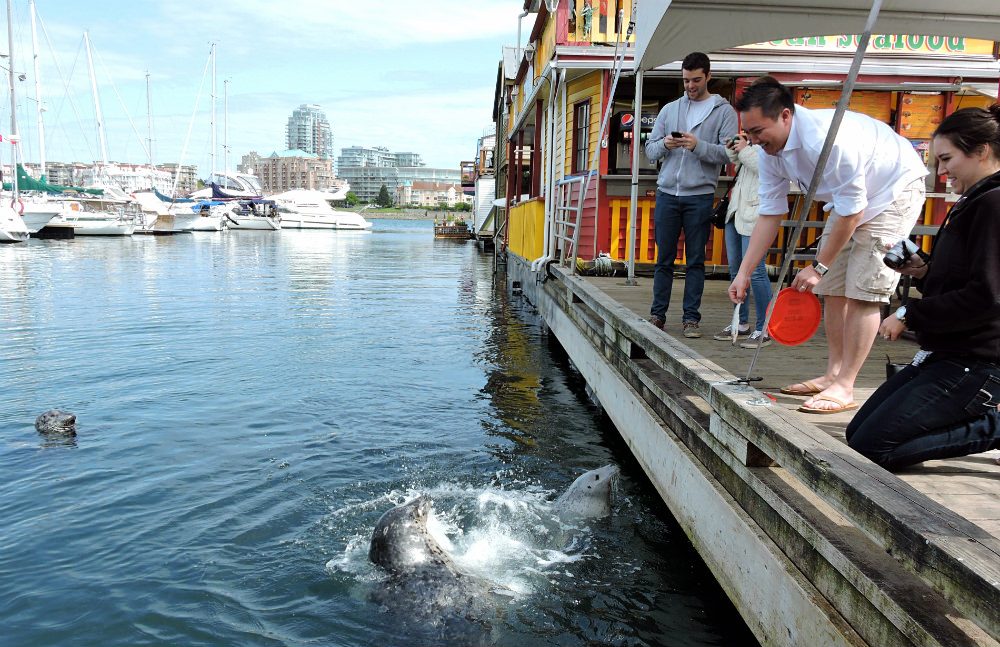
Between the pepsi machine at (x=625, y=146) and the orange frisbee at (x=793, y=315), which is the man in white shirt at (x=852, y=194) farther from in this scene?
the pepsi machine at (x=625, y=146)

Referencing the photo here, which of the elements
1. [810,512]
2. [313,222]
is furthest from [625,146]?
[313,222]

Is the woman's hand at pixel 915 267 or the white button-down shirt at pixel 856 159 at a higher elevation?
the white button-down shirt at pixel 856 159

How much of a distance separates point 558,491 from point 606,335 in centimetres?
187

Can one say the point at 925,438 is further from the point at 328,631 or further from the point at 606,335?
the point at 606,335

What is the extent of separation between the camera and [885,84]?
10688 mm

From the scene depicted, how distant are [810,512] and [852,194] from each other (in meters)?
1.74

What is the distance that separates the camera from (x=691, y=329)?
600cm

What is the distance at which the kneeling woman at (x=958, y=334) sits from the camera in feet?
9.09

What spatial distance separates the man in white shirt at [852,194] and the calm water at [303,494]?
1655 millimetres

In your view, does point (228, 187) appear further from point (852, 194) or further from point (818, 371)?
point (852, 194)

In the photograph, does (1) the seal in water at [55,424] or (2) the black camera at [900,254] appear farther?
(1) the seal in water at [55,424]

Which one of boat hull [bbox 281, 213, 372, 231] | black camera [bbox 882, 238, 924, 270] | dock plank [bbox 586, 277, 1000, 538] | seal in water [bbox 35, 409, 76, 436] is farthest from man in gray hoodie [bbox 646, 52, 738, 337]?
boat hull [bbox 281, 213, 372, 231]

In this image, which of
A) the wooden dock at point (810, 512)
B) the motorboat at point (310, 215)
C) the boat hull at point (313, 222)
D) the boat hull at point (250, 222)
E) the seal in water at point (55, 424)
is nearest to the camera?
the wooden dock at point (810, 512)

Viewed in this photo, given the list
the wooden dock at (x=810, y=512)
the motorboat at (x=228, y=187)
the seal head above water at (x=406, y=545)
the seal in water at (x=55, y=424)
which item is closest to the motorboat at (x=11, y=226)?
the seal in water at (x=55, y=424)
